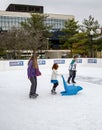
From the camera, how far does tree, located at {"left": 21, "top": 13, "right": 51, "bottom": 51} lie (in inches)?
2030

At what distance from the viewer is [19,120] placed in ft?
20.0

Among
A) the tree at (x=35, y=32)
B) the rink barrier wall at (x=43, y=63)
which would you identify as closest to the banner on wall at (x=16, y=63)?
the rink barrier wall at (x=43, y=63)

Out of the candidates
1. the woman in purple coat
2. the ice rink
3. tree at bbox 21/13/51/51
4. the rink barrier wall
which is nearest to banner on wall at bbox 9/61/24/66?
the rink barrier wall

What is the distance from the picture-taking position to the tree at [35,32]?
51562 mm

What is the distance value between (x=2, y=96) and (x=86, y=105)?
10.4 feet

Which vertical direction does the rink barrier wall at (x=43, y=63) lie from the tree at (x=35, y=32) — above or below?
below

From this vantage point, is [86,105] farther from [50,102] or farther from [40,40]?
[40,40]

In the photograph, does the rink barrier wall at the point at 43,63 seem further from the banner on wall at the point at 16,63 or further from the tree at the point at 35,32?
the tree at the point at 35,32

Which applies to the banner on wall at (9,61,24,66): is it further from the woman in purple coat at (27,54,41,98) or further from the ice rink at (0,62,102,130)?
the woman in purple coat at (27,54,41,98)

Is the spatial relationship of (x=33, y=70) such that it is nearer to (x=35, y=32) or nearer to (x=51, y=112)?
(x=51, y=112)

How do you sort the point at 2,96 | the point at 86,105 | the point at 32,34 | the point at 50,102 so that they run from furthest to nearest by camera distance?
1. the point at 32,34
2. the point at 2,96
3. the point at 50,102
4. the point at 86,105

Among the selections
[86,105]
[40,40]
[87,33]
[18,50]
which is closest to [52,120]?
[86,105]

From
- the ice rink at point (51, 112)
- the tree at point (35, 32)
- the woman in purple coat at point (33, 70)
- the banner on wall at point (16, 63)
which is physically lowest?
the ice rink at point (51, 112)

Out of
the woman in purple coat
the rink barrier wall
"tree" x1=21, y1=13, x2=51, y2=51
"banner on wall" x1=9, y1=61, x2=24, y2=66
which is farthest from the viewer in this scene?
"tree" x1=21, y1=13, x2=51, y2=51
